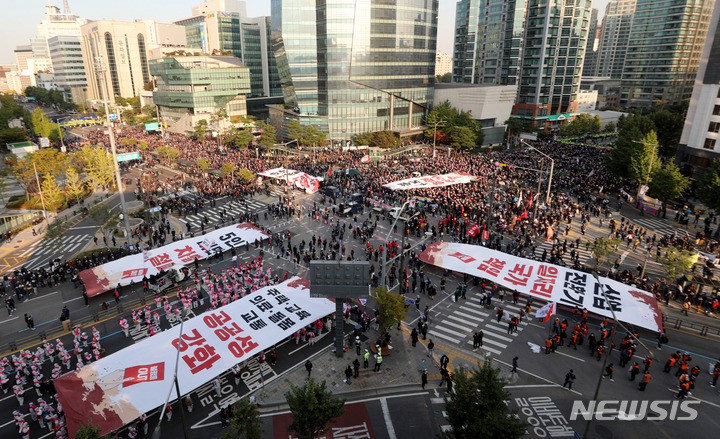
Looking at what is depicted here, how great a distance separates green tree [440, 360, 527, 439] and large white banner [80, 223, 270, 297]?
99.3ft

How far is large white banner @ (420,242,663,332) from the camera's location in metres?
28.8

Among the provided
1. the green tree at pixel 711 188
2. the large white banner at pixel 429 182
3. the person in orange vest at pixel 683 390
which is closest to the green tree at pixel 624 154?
the green tree at pixel 711 188

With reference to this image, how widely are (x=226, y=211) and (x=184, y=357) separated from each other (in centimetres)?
3608

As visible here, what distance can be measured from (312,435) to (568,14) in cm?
14619

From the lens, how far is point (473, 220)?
166 ft

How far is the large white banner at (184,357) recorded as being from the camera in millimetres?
19703

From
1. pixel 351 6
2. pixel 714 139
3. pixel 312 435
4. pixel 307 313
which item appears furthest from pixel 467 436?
pixel 351 6

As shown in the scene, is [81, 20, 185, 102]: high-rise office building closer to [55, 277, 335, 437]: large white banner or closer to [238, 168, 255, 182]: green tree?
[238, 168, 255, 182]: green tree

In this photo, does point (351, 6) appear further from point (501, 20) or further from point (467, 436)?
point (467, 436)

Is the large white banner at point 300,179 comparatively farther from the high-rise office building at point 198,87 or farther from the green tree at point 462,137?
the high-rise office building at point 198,87

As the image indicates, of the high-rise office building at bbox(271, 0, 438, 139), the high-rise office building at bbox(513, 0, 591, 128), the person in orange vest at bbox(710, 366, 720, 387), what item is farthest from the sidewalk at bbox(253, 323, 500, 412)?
the high-rise office building at bbox(513, 0, 591, 128)

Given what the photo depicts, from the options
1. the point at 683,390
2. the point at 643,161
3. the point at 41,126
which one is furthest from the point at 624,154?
the point at 41,126

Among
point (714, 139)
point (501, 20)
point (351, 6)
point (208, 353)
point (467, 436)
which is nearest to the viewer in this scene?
point (467, 436)

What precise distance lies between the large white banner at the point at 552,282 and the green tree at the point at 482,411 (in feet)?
49.7
